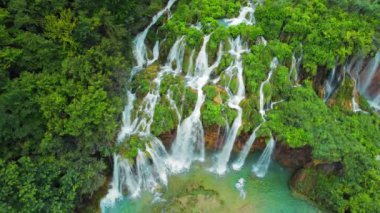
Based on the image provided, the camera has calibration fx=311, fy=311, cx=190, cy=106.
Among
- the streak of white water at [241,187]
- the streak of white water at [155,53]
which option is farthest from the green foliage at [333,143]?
the streak of white water at [155,53]

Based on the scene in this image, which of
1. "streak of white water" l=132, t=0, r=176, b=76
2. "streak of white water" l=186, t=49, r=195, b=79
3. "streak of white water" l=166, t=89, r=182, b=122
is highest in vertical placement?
"streak of white water" l=132, t=0, r=176, b=76

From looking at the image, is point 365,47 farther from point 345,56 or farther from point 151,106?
point 151,106

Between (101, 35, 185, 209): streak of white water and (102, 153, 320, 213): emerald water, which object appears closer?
(102, 153, 320, 213): emerald water

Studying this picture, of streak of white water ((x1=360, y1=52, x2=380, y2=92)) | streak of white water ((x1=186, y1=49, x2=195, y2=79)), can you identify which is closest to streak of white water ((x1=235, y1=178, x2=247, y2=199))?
streak of white water ((x1=186, y1=49, x2=195, y2=79))

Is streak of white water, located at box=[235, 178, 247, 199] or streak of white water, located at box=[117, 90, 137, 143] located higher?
streak of white water, located at box=[117, 90, 137, 143]

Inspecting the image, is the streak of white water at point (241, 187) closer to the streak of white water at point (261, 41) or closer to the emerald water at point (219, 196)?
the emerald water at point (219, 196)

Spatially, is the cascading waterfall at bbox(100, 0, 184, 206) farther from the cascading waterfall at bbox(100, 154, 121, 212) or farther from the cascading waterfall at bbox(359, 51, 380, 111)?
the cascading waterfall at bbox(359, 51, 380, 111)
